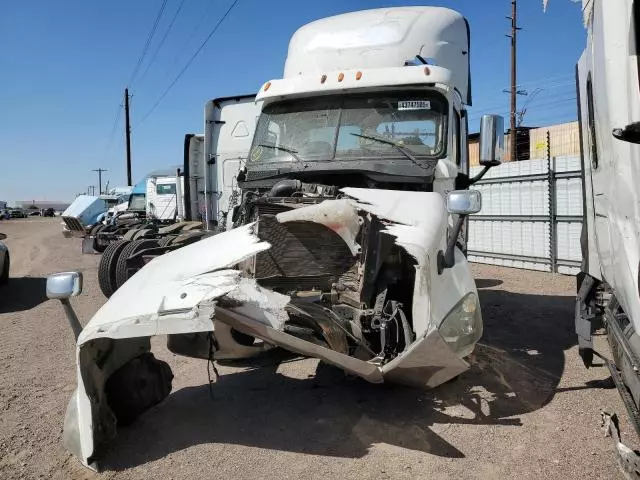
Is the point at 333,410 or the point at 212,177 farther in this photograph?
the point at 212,177

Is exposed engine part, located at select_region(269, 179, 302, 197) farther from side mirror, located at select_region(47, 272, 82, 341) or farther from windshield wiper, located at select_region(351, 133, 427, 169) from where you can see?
side mirror, located at select_region(47, 272, 82, 341)

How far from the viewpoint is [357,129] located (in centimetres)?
554

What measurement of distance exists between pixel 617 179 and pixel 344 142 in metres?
3.02

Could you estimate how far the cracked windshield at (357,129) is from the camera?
5371 mm

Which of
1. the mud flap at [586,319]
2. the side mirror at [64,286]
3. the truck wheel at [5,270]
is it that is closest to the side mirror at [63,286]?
the side mirror at [64,286]

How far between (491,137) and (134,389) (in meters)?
3.68

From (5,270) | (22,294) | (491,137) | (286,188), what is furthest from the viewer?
(5,270)

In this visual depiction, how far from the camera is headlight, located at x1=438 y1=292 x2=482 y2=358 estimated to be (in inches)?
144

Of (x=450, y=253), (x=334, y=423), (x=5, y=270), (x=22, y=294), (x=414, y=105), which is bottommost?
(x=22, y=294)

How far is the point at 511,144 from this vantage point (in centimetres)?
2178

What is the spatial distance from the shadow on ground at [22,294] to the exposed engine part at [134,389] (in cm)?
586

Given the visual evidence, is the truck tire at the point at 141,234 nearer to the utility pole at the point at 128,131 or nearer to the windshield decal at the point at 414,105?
the windshield decal at the point at 414,105

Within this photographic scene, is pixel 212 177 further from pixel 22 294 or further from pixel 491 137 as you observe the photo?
pixel 22 294

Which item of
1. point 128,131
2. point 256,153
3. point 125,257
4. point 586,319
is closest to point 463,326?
point 586,319
